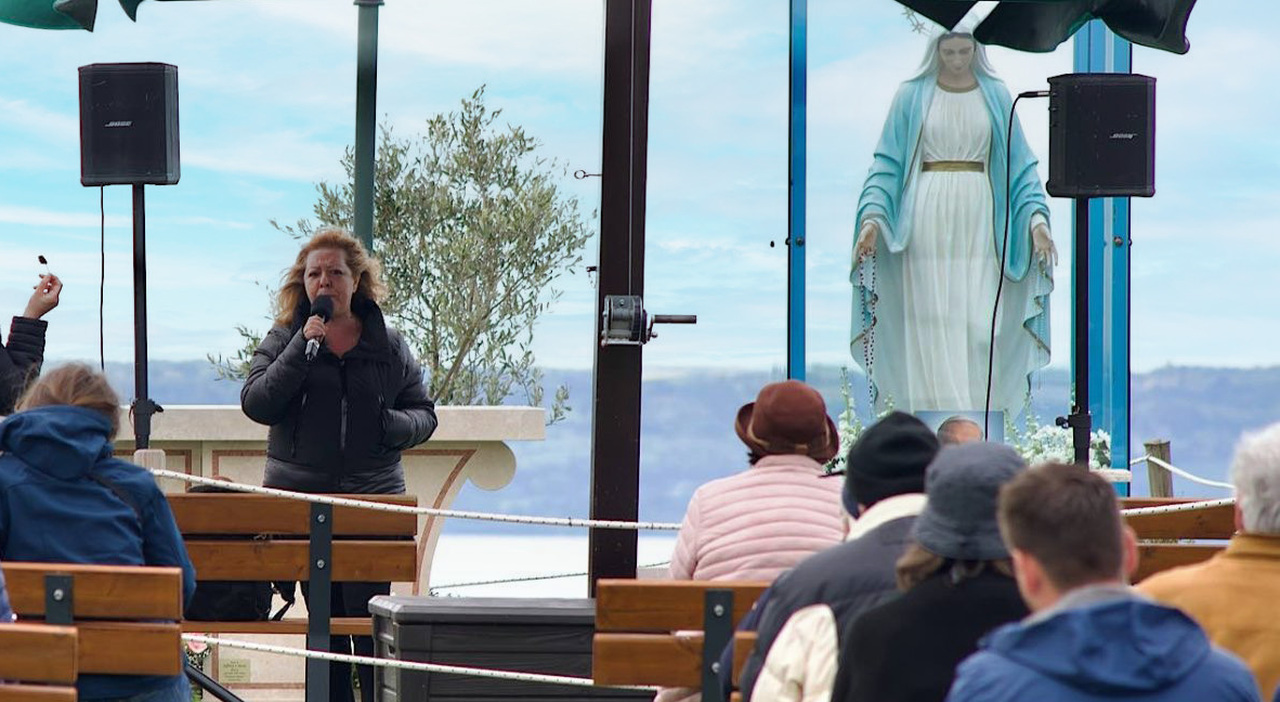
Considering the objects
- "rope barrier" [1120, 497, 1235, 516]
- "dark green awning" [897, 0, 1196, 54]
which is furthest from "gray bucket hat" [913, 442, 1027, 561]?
"dark green awning" [897, 0, 1196, 54]

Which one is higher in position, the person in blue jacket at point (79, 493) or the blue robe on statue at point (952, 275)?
the blue robe on statue at point (952, 275)

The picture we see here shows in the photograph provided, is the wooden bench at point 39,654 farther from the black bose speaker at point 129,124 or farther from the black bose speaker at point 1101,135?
the black bose speaker at point 1101,135

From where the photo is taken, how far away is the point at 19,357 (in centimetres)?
587

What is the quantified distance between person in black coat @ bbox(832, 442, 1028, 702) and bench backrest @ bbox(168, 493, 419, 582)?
2670 mm

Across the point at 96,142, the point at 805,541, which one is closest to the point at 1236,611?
the point at 805,541

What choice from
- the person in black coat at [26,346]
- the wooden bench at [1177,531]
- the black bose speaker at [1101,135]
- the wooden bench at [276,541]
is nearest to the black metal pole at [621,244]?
the wooden bench at [276,541]

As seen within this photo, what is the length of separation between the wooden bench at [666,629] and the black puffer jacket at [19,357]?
2.34 metres

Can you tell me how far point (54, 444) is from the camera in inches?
166

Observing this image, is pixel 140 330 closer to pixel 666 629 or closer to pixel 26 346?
pixel 26 346

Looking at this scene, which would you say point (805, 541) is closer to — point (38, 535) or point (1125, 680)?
point (38, 535)

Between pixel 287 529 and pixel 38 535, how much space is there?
3.57 ft

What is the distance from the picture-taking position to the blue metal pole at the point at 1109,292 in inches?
349

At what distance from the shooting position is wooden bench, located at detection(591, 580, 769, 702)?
4039mm

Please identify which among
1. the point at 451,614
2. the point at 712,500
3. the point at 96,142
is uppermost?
the point at 96,142
